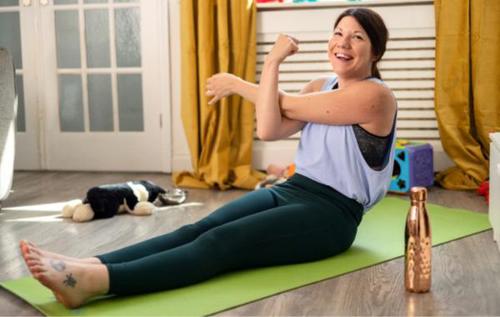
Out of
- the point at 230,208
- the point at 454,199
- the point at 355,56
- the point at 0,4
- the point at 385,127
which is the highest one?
the point at 0,4

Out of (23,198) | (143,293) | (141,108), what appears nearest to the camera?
(143,293)

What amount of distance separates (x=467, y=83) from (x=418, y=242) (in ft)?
5.72

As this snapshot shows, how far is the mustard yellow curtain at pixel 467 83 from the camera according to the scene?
326 centimetres

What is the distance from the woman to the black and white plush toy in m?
0.83

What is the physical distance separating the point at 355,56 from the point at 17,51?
95.9 inches

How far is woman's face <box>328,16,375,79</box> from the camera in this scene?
2.00m

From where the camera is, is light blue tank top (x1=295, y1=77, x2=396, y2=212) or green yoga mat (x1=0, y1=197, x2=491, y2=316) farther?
light blue tank top (x1=295, y1=77, x2=396, y2=212)

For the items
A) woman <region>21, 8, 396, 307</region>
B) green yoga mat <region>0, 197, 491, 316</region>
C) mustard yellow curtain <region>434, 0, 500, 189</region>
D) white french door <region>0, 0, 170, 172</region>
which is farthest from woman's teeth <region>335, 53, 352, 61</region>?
white french door <region>0, 0, 170, 172</region>

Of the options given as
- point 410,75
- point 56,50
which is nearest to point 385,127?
point 410,75

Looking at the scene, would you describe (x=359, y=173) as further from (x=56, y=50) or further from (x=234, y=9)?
(x=56, y=50)

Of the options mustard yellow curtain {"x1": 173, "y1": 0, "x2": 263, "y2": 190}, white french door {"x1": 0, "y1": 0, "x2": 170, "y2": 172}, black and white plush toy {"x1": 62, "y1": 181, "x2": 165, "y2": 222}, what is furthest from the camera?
white french door {"x1": 0, "y1": 0, "x2": 170, "y2": 172}

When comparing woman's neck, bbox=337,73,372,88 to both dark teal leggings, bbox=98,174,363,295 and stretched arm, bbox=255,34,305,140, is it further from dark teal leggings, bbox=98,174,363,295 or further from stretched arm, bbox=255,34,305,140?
dark teal leggings, bbox=98,174,363,295

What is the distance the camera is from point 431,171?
10.8 ft

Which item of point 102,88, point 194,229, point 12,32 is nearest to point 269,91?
point 194,229
